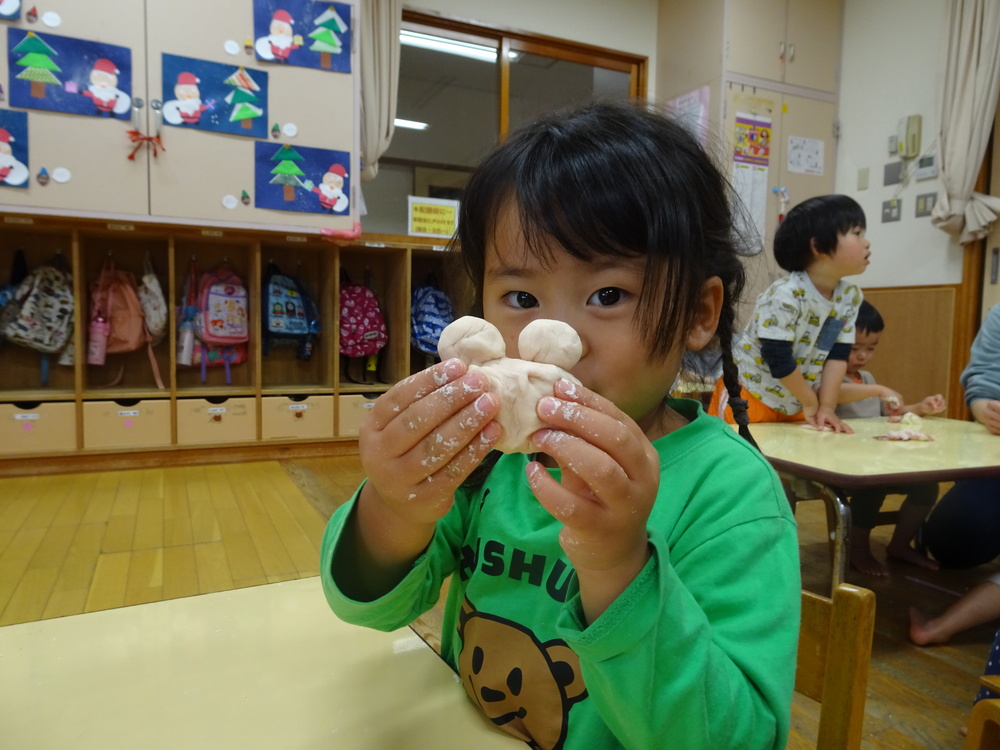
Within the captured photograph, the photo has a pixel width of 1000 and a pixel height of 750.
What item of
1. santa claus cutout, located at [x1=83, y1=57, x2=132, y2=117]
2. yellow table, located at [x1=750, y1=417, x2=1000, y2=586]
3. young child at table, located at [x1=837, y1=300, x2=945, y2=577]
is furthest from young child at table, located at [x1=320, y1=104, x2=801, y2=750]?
santa claus cutout, located at [x1=83, y1=57, x2=132, y2=117]

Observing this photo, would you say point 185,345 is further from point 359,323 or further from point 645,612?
point 645,612

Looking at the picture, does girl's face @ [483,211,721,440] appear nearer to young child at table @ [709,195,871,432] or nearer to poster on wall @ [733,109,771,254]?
young child at table @ [709,195,871,432]

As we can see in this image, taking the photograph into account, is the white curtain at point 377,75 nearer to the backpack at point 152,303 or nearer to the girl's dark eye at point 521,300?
the backpack at point 152,303

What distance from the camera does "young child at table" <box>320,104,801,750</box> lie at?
446 mm

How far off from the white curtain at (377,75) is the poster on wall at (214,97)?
0.74 m

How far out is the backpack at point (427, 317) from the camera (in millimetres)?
3787

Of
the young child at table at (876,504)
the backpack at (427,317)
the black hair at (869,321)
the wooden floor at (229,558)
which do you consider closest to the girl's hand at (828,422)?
the young child at table at (876,504)

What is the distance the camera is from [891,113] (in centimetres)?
413

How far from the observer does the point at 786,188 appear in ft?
14.3

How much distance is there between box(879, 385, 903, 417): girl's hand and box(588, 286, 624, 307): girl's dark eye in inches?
89.7

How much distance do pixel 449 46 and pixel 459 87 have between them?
76 centimetres

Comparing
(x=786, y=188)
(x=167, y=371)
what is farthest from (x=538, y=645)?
(x=786, y=188)

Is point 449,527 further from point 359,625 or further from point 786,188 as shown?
point 786,188

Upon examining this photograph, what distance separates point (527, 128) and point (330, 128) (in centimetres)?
284
